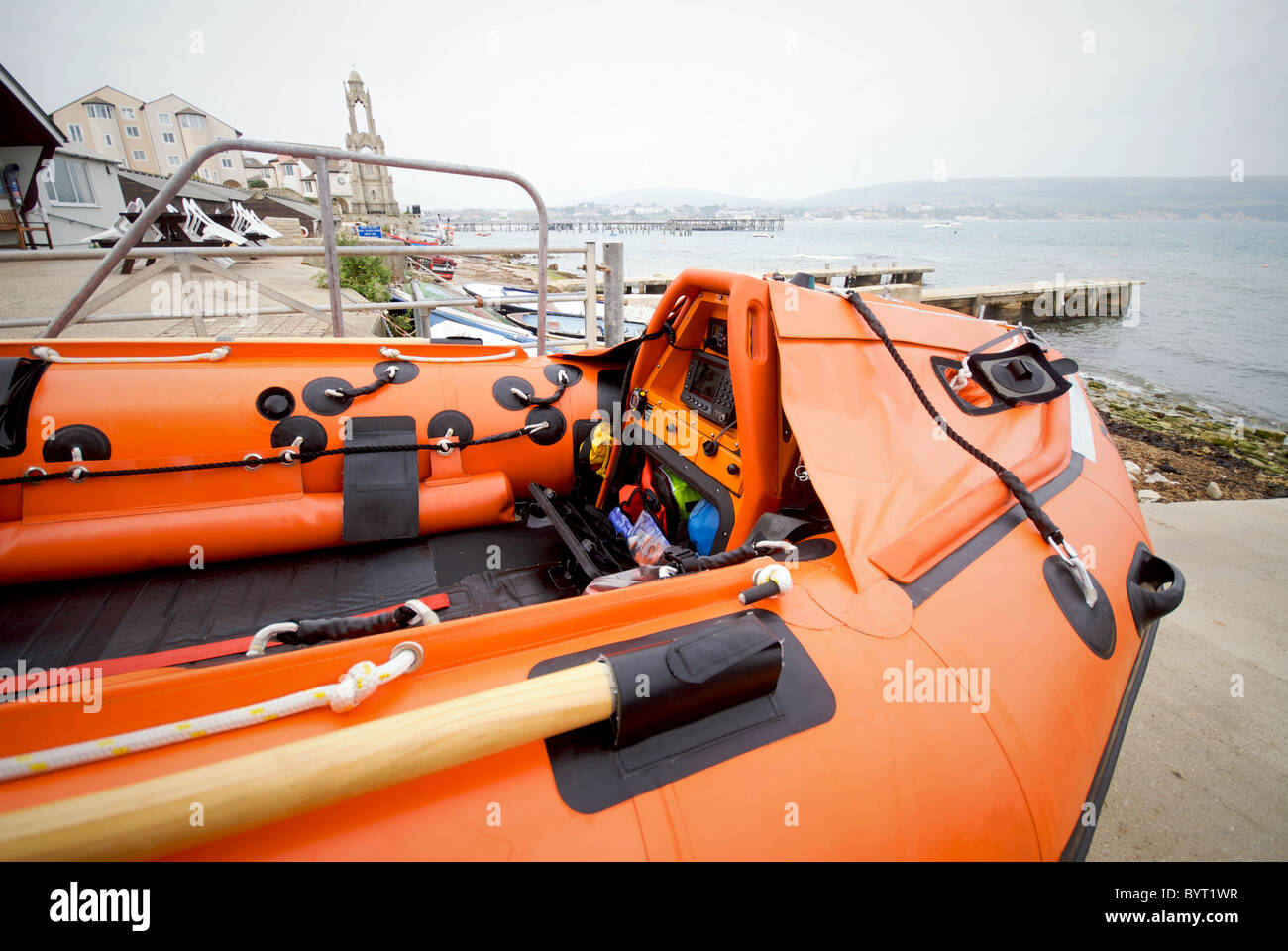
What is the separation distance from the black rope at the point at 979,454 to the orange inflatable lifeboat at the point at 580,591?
0.02 metres

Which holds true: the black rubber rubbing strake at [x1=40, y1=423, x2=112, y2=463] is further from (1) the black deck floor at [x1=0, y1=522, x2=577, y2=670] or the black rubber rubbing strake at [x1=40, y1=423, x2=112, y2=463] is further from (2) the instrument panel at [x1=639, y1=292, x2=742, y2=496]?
(2) the instrument panel at [x1=639, y1=292, x2=742, y2=496]

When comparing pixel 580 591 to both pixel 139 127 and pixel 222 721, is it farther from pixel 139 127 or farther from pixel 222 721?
pixel 139 127

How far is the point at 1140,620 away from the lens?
5.11ft

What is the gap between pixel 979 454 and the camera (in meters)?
1.58

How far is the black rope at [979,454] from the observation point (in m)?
1.45

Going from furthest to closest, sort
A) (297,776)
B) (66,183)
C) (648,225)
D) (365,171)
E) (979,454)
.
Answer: (648,225) → (365,171) → (66,183) → (979,454) → (297,776)

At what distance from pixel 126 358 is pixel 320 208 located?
1.10 metres

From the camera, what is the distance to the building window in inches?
629

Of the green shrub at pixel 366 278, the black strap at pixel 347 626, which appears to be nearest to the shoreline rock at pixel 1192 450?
the black strap at pixel 347 626


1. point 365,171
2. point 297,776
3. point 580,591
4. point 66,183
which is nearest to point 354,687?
point 297,776

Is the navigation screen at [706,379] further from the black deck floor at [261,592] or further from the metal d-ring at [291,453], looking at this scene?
the metal d-ring at [291,453]

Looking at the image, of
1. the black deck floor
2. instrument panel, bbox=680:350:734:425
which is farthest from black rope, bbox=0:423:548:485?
instrument panel, bbox=680:350:734:425

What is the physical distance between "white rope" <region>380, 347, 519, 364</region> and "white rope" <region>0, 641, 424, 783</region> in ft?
6.65
